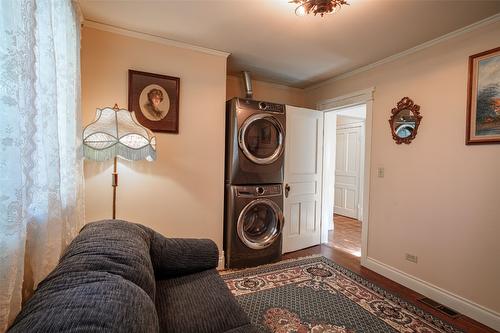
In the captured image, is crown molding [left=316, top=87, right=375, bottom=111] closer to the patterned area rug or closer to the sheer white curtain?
the patterned area rug

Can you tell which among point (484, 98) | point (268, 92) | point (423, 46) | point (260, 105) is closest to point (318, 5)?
point (260, 105)

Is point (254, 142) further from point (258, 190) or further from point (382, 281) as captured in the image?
point (382, 281)

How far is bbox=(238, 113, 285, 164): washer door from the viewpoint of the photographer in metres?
2.74

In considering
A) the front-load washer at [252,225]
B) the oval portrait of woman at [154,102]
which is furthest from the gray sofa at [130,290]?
the oval portrait of woman at [154,102]

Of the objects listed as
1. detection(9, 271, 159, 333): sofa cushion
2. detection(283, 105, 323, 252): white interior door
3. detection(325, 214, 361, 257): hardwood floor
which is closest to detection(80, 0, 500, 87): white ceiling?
detection(283, 105, 323, 252): white interior door

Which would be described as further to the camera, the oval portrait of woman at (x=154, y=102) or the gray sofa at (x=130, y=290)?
the oval portrait of woman at (x=154, y=102)

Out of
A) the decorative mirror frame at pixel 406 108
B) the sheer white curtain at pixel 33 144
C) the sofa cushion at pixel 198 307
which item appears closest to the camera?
the sheer white curtain at pixel 33 144

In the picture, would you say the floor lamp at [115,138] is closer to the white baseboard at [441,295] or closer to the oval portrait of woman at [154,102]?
the oval portrait of woman at [154,102]

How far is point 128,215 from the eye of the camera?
232 centimetres

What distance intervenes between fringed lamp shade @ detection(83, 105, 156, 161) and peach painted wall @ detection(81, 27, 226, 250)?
20.8 inches

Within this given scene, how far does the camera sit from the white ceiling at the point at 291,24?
1833mm

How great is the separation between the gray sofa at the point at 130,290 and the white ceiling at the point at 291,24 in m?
1.71

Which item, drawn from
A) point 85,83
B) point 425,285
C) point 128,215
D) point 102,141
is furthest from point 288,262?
point 85,83

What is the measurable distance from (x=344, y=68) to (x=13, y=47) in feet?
10.5
